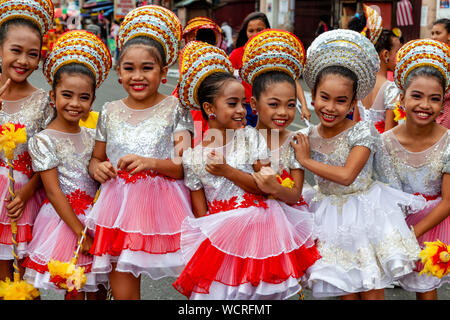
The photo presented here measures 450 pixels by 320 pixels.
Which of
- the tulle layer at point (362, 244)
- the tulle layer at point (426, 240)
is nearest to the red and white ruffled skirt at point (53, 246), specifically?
the tulle layer at point (362, 244)

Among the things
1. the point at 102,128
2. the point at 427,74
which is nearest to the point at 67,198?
the point at 102,128

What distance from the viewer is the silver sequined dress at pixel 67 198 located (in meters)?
2.99

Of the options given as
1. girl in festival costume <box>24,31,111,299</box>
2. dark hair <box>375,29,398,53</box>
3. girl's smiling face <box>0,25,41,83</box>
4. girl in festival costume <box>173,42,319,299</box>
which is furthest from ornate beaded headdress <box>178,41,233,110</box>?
dark hair <box>375,29,398,53</box>

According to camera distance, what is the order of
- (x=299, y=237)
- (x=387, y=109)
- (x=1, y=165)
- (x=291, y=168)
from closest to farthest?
(x=299, y=237), (x=291, y=168), (x=1, y=165), (x=387, y=109)

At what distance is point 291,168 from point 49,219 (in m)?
1.40

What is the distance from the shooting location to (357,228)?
115 inches

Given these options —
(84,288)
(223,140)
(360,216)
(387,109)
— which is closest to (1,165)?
(84,288)

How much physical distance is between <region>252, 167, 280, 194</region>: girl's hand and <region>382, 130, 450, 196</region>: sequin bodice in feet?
2.84

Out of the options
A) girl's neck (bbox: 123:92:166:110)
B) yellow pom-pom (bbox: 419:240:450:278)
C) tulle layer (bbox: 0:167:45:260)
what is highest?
girl's neck (bbox: 123:92:166:110)

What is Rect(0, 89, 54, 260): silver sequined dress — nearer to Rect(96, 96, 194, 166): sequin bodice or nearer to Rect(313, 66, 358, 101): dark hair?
Rect(96, 96, 194, 166): sequin bodice

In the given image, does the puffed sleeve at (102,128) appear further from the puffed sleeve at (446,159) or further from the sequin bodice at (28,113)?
the puffed sleeve at (446,159)

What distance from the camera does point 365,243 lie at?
2906mm

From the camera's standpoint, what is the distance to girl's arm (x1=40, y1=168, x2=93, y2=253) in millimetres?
3000

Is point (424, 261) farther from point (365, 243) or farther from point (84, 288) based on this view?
point (84, 288)
